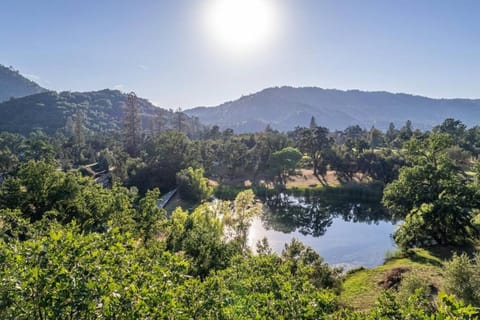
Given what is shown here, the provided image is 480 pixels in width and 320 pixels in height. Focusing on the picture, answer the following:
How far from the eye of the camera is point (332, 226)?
122 feet

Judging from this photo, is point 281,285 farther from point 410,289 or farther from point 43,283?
point 410,289

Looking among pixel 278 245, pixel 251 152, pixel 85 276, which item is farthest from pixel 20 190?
pixel 251 152

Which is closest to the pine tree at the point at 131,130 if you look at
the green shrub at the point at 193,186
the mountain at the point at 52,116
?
the green shrub at the point at 193,186

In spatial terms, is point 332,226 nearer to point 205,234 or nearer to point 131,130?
point 205,234

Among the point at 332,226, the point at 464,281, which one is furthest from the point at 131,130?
the point at 464,281

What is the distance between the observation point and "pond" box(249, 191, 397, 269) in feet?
92.7

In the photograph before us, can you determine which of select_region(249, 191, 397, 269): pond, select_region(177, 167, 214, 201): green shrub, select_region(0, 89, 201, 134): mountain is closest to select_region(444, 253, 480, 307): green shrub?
select_region(249, 191, 397, 269): pond

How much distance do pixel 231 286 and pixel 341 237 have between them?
27495 mm

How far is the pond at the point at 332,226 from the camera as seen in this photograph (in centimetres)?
2827

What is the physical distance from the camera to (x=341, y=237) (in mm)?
32969

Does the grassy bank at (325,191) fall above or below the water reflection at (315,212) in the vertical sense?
above

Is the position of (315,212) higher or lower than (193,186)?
lower

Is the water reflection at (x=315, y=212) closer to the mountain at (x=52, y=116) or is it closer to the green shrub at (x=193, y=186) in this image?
the green shrub at (x=193, y=186)

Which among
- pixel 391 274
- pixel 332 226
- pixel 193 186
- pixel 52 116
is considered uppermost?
pixel 52 116
